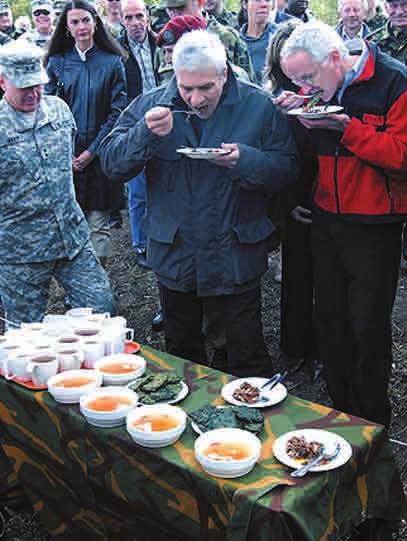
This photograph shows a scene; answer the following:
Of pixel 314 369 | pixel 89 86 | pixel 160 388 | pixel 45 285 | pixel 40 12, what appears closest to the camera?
pixel 160 388

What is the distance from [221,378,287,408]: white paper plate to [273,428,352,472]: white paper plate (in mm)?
196

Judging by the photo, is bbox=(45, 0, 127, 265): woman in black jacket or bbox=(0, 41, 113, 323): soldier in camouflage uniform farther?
bbox=(45, 0, 127, 265): woman in black jacket

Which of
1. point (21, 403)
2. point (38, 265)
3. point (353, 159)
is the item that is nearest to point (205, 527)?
point (21, 403)

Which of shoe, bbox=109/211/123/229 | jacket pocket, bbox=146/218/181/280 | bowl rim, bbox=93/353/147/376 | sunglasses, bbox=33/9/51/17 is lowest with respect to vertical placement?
shoe, bbox=109/211/123/229

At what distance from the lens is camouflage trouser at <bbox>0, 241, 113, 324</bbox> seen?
11.6ft

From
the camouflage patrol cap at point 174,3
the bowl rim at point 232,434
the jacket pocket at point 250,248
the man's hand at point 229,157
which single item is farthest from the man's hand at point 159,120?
the camouflage patrol cap at point 174,3

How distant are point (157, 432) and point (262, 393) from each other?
48cm

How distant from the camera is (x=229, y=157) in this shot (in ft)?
9.61

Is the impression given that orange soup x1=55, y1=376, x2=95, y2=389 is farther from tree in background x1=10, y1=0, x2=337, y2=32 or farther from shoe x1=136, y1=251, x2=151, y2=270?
tree in background x1=10, y1=0, x2=337, y2=32

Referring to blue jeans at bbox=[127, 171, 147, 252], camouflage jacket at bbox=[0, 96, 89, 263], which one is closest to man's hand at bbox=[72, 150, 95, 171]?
blue jeans at bbox=[127, 171, 147, 252]

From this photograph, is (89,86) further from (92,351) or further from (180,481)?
(180,481)

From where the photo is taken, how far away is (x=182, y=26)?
3.95 meters

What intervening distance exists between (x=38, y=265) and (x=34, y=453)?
1.16 meters

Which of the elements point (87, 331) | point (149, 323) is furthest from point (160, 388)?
point (149, 323)
